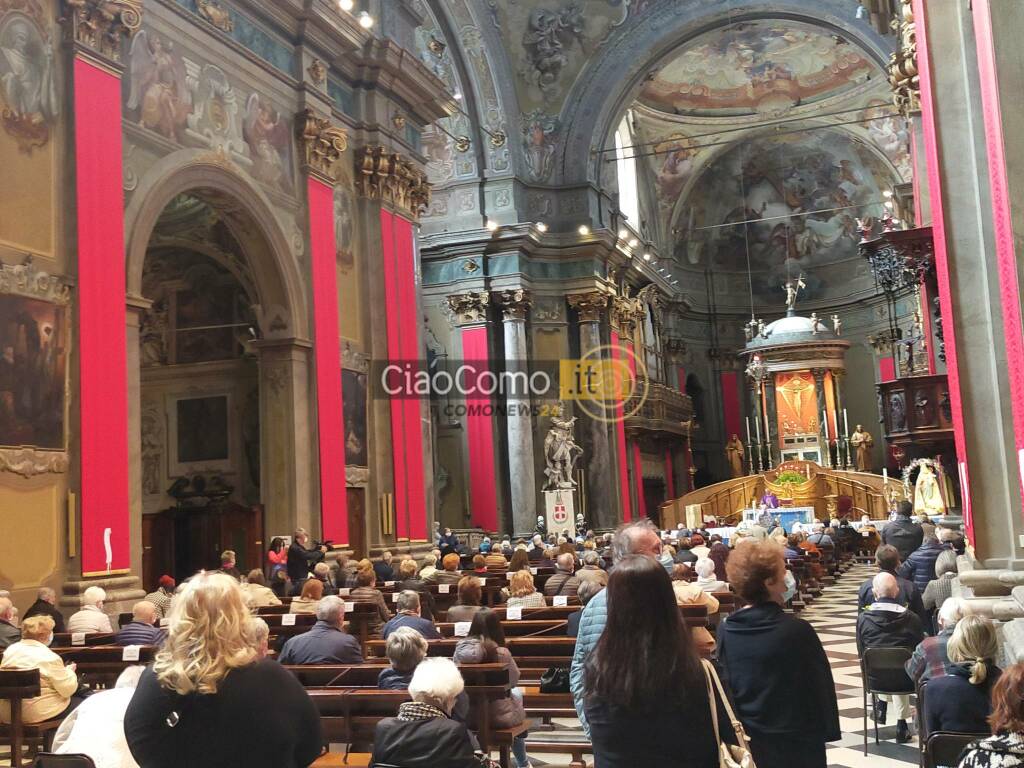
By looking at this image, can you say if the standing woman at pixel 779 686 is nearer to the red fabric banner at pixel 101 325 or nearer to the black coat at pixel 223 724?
the black coat at pixel 223 724

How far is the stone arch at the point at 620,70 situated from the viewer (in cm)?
2695

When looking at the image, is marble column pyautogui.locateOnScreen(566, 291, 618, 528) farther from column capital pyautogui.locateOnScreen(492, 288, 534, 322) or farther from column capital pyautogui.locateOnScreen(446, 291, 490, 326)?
column capital pyautogui.locateOnScreen(446, 291, 490, 326)

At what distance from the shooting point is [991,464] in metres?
6.64

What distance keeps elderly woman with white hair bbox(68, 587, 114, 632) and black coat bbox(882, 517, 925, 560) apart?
8.14 m

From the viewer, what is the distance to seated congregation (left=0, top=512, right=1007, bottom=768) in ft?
8.87

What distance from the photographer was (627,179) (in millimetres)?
34125

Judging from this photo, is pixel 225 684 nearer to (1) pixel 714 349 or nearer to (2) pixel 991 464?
(2) pixel 991 464

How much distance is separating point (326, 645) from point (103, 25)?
798 cm

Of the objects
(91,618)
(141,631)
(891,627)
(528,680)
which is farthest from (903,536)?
(91,618)

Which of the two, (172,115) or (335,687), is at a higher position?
(172,115)

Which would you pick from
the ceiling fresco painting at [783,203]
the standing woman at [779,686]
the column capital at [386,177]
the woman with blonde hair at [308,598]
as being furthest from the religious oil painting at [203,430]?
the ceiling fresco painting at [783,203]

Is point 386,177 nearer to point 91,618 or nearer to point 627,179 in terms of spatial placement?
point 91,618

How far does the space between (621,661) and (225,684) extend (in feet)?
3.33

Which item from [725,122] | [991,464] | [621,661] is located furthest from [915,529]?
[725,122]
